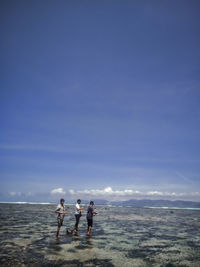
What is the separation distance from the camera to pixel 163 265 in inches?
414


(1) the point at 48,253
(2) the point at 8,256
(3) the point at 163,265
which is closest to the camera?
(3) the point at 163,265

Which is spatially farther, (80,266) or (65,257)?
(65,257)

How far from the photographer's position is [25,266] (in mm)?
9742

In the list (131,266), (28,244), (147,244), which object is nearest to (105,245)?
(147,244)

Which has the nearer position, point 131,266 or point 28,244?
point 131,266

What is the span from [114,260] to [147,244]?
5.72 m

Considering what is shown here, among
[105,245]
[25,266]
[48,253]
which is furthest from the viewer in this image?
[105,245]

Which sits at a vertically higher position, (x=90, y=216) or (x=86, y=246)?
(x=90, y=216)

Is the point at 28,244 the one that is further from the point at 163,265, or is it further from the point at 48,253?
the point at 163,265

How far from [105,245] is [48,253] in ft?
14.9

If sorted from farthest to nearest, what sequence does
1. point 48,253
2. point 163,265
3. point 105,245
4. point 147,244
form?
point 147,244 → point 105,245 → point 48,253 → point 163,265

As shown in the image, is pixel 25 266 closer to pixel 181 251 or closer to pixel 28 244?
pixel 28 244

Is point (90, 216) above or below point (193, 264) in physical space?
above

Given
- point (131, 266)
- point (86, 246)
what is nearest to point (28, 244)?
point (86, 246)
